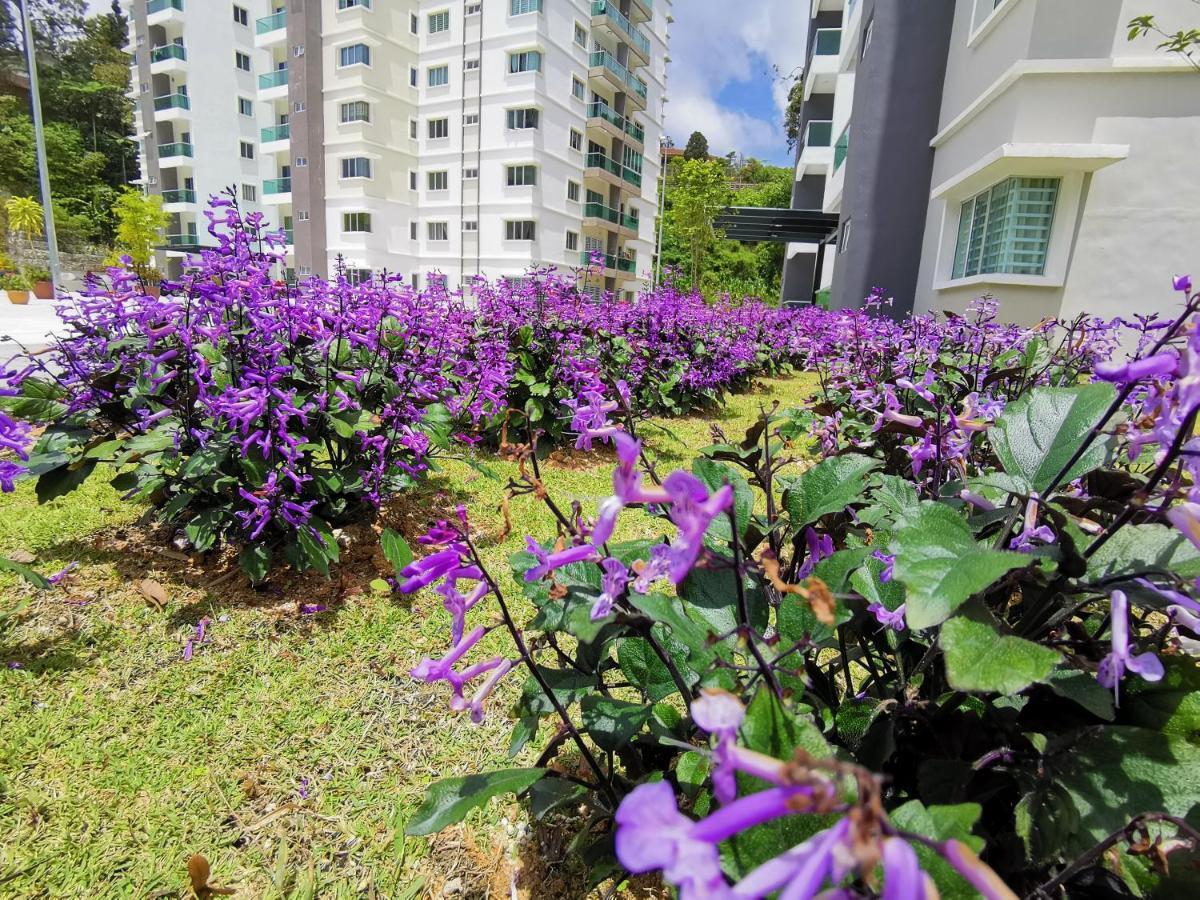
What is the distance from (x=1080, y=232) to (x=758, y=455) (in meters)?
9.81

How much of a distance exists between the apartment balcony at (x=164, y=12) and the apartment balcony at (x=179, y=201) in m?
8.86

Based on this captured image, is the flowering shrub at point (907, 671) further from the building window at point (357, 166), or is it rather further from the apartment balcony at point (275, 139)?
the apartment balcony at point (275, 139)

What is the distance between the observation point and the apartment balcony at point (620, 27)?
32844mm

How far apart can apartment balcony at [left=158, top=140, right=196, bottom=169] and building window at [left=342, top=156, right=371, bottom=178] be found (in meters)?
13.6

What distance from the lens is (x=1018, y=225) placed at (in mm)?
9039

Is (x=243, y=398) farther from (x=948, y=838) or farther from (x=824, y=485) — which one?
(x=948, y=838)

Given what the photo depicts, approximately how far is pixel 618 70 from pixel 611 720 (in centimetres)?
3936

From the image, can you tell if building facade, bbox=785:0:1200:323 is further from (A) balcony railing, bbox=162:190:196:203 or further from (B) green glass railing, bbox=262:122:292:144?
(A) balcony railing, bbox=162:190:196:203

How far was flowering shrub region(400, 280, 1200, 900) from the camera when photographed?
466 millimetres

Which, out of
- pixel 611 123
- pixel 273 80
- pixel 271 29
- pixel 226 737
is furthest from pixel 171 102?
pixel 226 737

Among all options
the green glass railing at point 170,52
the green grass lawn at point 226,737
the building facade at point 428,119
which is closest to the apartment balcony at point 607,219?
the building facade at point 428,119

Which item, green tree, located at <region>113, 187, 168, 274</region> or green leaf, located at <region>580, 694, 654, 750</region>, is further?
green tree, located at <region>113, 187, 168, 274</region>

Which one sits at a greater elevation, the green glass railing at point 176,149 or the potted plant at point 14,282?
the green glass railing at point 176,149

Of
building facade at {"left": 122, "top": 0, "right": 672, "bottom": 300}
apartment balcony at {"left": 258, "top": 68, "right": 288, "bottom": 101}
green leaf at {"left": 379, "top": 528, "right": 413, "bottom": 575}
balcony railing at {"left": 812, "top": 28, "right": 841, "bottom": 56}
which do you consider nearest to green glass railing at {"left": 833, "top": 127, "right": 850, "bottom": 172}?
balcony railing at {"left": 812, "top": 28, "right": 841, "bottom": 56}
